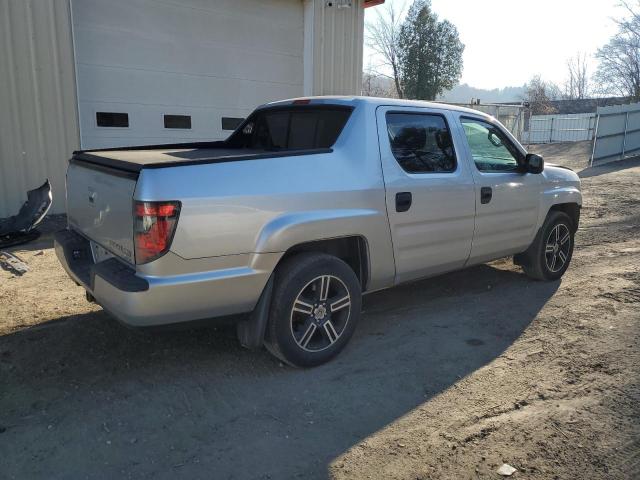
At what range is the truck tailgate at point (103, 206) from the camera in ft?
10.2

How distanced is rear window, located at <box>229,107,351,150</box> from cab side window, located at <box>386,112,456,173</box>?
430 mm

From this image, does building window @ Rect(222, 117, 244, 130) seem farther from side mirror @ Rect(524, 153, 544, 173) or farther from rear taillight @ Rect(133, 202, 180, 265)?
rear taillight @ Rect(133, 202, 180, 265)

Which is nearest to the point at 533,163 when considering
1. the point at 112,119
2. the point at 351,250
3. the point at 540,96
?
the point at 351,250

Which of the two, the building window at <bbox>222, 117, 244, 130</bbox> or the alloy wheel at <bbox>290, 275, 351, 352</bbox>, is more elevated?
the building window at <bbox>222, 117, 244, 130</bbox>

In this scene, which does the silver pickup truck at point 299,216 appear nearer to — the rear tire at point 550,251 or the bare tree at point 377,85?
the rear tire at point 550,251

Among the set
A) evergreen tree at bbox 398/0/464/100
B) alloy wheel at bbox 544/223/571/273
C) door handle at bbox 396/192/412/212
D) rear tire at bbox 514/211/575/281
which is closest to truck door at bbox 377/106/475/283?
door handle at bbox 396/192/412/212

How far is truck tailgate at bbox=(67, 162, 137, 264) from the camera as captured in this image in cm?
311

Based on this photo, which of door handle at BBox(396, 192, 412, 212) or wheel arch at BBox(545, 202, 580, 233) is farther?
wheel arch at BBox(545, 202, 580, 233)

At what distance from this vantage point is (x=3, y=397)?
327 centimetres

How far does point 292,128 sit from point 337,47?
22.6 feet

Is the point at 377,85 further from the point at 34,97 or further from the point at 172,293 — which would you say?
Answer: the point at 172,293

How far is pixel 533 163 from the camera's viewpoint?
500 cm

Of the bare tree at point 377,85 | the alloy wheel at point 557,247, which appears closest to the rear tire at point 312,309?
the alloy wheel at point 557,247


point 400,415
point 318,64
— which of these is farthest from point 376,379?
point 318,64
